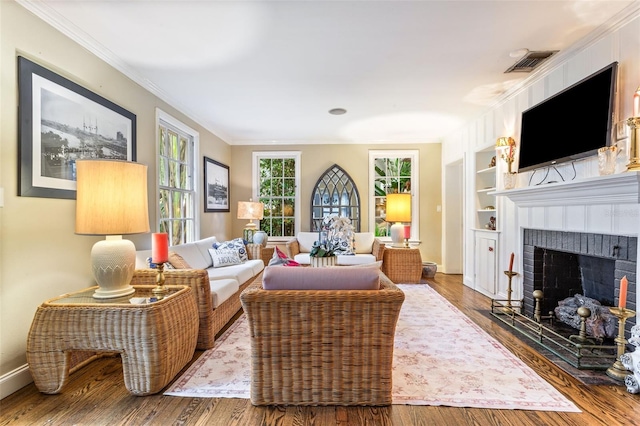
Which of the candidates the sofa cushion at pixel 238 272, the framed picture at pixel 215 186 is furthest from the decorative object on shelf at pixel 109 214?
the framed picture at pixel 215 186

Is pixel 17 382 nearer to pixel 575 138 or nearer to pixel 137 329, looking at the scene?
pixel 137 329

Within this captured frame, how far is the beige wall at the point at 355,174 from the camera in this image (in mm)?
6098

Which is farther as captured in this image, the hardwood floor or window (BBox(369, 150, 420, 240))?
window (BBox(369, 150, 420, 240))

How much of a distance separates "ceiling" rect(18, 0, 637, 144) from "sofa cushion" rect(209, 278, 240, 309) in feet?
6.86

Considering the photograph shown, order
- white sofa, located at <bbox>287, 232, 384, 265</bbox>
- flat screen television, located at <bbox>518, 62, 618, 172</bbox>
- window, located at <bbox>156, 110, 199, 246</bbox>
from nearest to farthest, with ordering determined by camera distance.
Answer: flat screen television, located at <bbox>518, 62, 618, 172</bbox>, window, located at <bbox>156, 110, 199, 246</bbox>, white sofa, located at <bbox>287, 232, 384, 265</bbox>

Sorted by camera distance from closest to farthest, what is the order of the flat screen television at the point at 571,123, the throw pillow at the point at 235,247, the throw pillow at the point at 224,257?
1. the flat screen television at the point at 571,123
2. the throw pillow at the point at 224,257
3. the throw pillow at the point at 235,247

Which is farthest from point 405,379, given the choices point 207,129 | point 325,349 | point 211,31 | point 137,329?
point 207,129

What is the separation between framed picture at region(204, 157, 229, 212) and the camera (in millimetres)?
5066

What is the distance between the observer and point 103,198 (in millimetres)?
2061

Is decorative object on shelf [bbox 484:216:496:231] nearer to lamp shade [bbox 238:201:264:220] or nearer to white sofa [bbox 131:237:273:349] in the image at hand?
white sofa [bbox 131:237:273:349]

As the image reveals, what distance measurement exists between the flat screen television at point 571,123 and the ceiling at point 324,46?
1.32 ft

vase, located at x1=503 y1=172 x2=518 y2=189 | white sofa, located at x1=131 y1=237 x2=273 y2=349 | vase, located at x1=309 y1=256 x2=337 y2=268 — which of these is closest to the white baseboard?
white sofa, located at x1=131 y1=237 x2=273 y2=349

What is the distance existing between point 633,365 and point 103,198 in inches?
139

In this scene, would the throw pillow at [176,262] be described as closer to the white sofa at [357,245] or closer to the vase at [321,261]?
the vase at [321,261]
